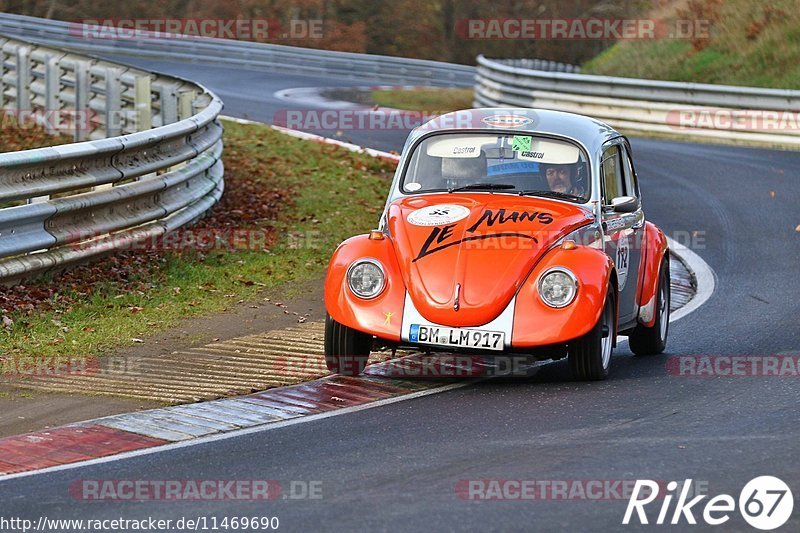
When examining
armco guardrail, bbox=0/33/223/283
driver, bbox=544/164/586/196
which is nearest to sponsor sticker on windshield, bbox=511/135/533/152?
driver, bbox=544/164/586/196

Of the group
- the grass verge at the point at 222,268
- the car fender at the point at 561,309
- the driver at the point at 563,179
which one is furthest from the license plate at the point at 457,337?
the grass verge at the point at 222,268

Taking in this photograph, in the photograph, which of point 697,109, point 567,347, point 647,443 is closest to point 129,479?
point 647,443

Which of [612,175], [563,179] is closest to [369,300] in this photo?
[563,179]

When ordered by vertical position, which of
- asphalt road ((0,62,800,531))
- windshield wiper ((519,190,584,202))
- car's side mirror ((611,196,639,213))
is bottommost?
asphalt road ((0,62,800,531))

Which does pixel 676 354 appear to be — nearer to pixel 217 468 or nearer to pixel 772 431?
pixel 772 431

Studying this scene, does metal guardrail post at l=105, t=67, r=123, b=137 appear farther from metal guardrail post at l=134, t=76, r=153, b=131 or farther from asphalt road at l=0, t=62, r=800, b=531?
asphalt road at l=0, t=62, r=800, b=531

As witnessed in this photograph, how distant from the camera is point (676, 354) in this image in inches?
385

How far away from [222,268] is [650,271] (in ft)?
12.5

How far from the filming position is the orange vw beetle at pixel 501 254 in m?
7.91

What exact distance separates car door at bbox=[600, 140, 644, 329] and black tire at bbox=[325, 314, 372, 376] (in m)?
1.76

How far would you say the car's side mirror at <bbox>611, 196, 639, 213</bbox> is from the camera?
29.3 ft

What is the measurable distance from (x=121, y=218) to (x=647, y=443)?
5908mm

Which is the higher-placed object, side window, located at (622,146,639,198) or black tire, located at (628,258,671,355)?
side window, located at (622,146,639,198)

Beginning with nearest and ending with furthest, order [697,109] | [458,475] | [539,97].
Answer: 1. [458,475]
2. [697,109]
3. [539,97]
